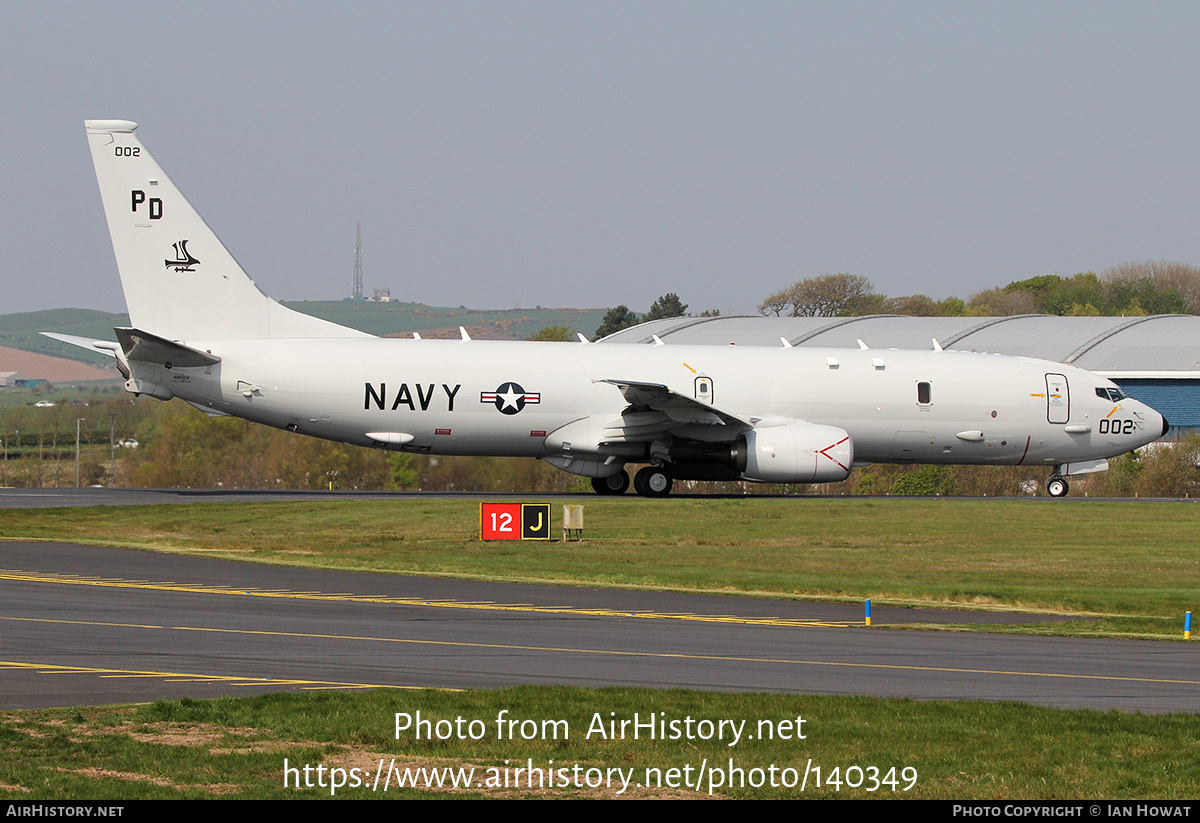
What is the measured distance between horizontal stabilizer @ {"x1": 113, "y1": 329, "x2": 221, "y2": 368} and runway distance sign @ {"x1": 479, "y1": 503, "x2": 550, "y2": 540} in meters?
9.16

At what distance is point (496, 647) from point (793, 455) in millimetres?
21172

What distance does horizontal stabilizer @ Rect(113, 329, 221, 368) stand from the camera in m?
33.2

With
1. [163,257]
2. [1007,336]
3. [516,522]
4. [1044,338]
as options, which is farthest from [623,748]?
[1007,336]

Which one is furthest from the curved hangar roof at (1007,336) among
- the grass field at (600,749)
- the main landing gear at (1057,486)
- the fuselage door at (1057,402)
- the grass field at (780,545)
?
the grass field at (600,749)

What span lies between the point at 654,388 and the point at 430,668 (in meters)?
20.6

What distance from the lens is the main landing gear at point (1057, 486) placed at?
136ft

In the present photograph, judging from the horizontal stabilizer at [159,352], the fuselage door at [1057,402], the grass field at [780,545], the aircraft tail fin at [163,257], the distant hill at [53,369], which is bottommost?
the grass field at [780,545]

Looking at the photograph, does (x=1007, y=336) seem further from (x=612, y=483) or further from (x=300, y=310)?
(x=300, y=310)

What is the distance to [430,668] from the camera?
14039mm

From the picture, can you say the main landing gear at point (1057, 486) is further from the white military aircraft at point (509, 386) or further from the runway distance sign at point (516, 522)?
the runway distance sign at point (516, 522)

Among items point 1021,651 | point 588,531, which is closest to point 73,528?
point 588,531

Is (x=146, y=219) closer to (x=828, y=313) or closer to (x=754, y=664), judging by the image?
(x=754, y=664)

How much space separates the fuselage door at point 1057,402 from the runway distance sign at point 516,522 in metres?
17.0
